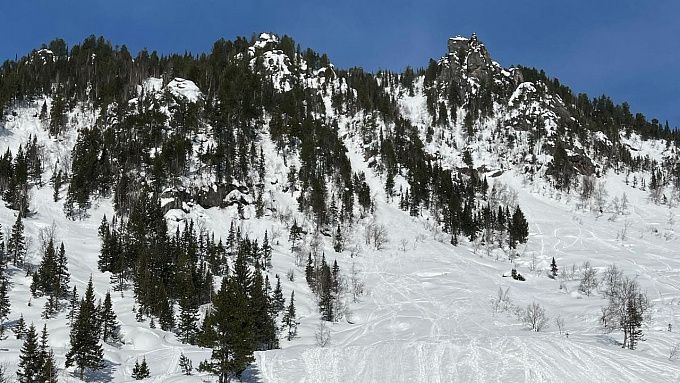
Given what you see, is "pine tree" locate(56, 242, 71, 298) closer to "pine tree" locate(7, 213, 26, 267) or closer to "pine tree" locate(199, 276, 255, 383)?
"pine tree" locate(7, 213, 26, 267)

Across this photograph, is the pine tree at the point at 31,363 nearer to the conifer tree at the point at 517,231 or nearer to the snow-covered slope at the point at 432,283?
the snow-covered slope at the point at 432,283

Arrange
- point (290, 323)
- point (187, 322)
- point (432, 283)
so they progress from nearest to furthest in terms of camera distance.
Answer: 1. point (187, 322)
2. point (290, 323)
3. point (432, 283)

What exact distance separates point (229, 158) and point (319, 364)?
108104 millimetres

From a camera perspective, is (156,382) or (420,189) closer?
(156,382)

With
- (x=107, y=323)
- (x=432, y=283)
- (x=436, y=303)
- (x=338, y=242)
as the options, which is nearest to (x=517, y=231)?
(x=432, y=283)

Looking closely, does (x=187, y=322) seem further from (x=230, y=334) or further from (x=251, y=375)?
(x=230, y=334)

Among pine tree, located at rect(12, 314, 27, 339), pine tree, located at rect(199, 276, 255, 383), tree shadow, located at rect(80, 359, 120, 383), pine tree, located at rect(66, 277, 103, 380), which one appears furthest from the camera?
pine tree, located at rect(12, 314, 27, 339)

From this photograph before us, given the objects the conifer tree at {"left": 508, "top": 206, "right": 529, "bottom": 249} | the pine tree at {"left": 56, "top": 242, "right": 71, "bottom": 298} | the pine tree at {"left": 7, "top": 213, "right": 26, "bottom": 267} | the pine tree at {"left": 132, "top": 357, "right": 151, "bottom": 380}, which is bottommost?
the pine tree at {"left": 132, "top": 357, "right": 151, "bottom": 380}

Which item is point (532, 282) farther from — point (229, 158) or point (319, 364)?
point (229, 158)

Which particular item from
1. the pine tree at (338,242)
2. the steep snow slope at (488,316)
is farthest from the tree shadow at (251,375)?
the pine tree at (338,242)

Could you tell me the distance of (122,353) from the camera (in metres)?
61.2

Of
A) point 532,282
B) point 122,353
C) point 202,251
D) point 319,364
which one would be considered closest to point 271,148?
point 202,251

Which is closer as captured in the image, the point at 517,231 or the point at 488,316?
the point at 488,316

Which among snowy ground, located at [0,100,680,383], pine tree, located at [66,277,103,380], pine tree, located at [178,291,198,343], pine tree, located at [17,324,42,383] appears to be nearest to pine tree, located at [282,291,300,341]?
snowy ground, located at [0,100,680,383]
